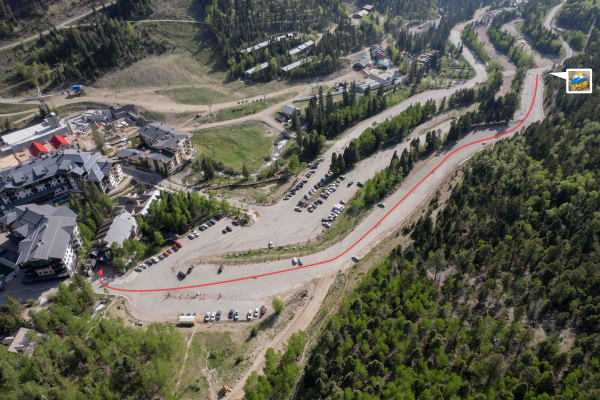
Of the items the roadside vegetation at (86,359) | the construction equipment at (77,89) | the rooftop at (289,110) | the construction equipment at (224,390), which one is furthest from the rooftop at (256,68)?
the construction equipment at (224,390)

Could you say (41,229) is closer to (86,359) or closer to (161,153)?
(86,359)

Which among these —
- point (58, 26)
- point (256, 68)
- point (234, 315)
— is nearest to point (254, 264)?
point (234, 315)

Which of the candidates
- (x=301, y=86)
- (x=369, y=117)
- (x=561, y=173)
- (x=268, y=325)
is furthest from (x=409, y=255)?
(x=301, y=86)

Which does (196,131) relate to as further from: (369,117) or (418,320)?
(418,320)

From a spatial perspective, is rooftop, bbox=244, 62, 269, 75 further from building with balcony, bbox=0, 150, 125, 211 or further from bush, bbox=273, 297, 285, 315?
bush, bbox=273, 297, 285, 315

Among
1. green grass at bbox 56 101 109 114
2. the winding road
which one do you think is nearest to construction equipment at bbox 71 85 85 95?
green grass at bbox 56 101 109 114
